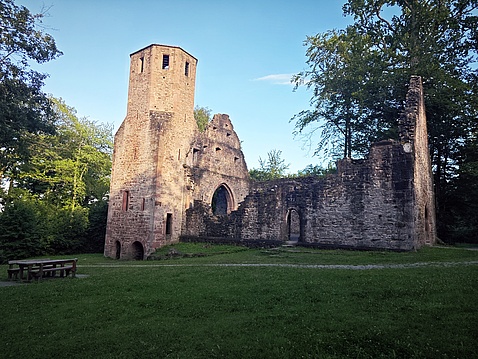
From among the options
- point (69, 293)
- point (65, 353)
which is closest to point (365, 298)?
point (65, 353)

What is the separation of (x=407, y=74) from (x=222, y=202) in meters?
17.7

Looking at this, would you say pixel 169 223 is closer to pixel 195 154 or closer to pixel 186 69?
pixel 195 154

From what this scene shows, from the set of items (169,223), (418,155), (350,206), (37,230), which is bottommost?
(37,230)

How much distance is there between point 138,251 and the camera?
73.9ft

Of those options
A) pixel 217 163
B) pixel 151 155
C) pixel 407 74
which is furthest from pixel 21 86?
pixel 407 74

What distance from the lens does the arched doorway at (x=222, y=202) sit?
94.1ft

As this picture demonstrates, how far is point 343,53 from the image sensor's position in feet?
87.2

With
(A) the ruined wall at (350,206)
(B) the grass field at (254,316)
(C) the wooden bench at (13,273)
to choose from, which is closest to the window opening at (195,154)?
(A) the ruined wall at (350,206)

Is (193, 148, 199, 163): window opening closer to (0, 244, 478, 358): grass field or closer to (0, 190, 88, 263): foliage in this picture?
(0, 190, 88, 263): foliage

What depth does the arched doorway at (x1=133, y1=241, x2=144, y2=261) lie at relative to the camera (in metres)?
22.3

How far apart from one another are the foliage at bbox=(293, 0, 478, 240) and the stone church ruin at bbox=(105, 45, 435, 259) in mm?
3876

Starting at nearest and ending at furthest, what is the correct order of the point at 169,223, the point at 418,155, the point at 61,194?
1. the point at 418,155
2. the point at 169,223
3. the point at 61,194

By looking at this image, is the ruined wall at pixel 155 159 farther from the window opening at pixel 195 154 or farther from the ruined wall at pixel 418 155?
the ruined wall at pixel 418 155

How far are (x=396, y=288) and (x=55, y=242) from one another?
2418cm
